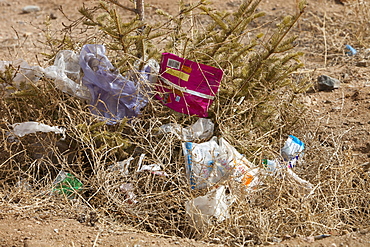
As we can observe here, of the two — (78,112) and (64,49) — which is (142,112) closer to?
(78,112)

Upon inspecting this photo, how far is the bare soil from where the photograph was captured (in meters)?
2.28

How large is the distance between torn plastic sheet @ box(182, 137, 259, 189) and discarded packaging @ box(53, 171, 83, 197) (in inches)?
25.1

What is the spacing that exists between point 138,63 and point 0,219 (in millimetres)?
1200

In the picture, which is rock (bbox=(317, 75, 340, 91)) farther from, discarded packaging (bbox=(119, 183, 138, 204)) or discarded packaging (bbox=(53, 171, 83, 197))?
discarded packaging (bbox=(53, 171, 83, 197))

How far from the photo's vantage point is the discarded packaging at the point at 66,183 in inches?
106

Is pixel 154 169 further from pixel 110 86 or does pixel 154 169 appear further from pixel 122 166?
pixel 110 86

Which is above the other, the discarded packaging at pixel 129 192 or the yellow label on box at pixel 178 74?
the yellow label on box at pixel 178 74

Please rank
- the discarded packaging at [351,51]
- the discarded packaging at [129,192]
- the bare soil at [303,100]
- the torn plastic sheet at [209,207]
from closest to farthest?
the bare soil at [303,100] → the torn plastic sheet at [209,207] → the discarded packaging at [129,192] → the discarded packaging at [351,51]

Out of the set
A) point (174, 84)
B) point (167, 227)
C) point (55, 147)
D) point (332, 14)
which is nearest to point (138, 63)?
point (174, 84)

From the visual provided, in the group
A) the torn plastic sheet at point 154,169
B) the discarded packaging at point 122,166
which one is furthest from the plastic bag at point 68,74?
the torn plastic sheet at point 154,169

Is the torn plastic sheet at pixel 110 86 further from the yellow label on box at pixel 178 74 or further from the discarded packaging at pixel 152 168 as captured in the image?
the discarded packaging at pixel 152 168

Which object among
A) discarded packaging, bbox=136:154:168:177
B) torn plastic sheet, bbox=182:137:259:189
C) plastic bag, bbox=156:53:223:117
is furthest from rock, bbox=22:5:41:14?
torn plastic sheet, bbox=182:137:259:189

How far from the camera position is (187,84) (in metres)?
2.93

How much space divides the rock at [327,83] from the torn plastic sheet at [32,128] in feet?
7.48
